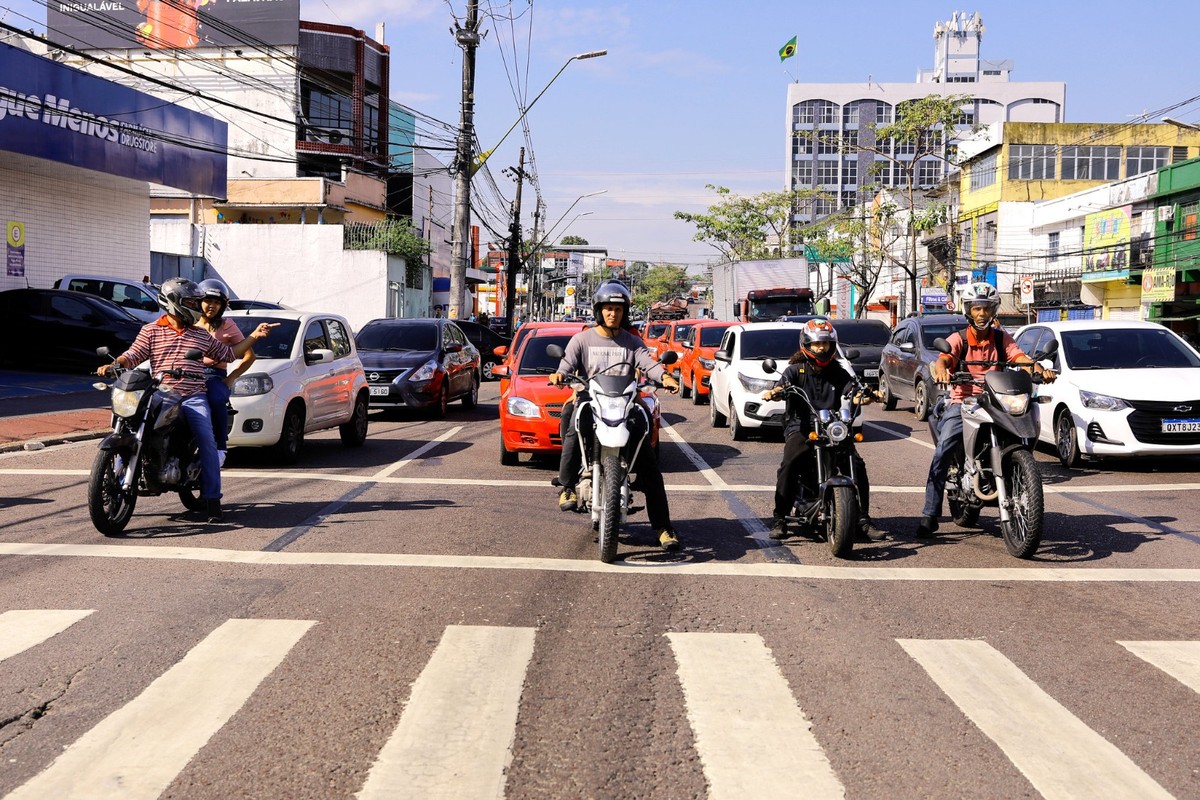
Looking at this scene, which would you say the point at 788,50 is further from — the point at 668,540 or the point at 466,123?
the point at 668,540

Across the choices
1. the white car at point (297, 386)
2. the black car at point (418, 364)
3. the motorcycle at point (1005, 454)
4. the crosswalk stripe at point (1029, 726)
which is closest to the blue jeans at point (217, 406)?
the white car at point (297, 386)

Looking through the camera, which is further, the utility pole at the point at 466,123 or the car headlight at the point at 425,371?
the utility pole at the point at 466,123

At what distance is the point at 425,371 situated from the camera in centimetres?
1852

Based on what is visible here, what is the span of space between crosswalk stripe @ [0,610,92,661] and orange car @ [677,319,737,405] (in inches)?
657

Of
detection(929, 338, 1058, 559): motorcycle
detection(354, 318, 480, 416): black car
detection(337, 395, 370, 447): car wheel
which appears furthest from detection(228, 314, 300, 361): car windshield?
detection(929, 338, 1058, 559): motorcycle

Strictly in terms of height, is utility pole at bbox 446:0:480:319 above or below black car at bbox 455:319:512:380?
above

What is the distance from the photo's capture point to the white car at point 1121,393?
12359mm

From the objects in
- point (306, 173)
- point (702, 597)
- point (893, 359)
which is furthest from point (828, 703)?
point (306, 173)

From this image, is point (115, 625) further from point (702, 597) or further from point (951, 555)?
point (951, 555)

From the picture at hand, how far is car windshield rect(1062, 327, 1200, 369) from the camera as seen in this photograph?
13508 millimetres

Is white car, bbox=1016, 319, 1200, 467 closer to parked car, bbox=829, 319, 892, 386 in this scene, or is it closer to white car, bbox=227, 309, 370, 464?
white car, bbox=227, 309, 370, 464

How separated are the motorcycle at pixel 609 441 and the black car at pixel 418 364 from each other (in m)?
10.5

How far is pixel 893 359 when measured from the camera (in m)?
20.9

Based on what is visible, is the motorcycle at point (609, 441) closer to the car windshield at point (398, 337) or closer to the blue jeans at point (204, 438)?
the blue jeans at point (204, 438)
